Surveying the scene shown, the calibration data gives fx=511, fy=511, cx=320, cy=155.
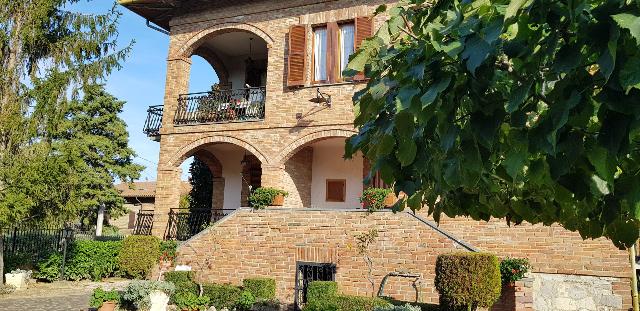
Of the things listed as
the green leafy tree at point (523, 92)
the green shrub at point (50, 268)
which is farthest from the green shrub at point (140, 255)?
the green leafy tree at point (523, 92)

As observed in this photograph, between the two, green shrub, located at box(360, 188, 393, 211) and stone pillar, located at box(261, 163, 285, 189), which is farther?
stone pillar, located at box(261, 163, 285, 189)

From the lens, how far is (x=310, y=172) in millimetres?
16062

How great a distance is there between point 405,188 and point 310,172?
13205 mm

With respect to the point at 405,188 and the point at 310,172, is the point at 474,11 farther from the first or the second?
the point at 310,172

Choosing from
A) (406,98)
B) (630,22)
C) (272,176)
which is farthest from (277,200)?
(630,22)

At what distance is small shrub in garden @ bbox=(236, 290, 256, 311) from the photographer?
1028cm

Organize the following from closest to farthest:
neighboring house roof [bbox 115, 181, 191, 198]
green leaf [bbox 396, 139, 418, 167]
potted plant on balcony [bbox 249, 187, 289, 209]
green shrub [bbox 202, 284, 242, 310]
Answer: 1. green leaf [bbox 396, 139, 418, 167]
2. green shrub [bbox 202, 284, 242, 310]
3. potted plant on balcony [bbox 249, 187, 289, 209]
4. neighboring house roof [bbox 115, 181, 191, 198]

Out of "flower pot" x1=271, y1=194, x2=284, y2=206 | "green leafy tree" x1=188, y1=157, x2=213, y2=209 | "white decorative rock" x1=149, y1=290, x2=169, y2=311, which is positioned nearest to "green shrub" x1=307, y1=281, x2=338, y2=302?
"white decorative rock" x1=149, y1=290, x2=169, y2=311

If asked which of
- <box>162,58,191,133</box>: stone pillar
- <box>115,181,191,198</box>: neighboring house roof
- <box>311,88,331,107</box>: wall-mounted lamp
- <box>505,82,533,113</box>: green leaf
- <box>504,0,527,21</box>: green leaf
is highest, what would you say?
<box>162,58,191,133</box>: stone pillar

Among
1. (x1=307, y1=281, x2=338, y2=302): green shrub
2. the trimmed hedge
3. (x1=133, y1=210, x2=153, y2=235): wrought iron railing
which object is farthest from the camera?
(x1=133, y1=210, x2=153, y2=235): wrought iron railing

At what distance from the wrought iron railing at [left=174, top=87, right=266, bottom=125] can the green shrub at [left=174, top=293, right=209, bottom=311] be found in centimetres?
611

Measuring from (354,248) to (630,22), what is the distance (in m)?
→ 9.59

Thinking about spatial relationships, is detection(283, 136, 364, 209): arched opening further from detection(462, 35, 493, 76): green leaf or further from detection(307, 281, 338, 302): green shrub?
detection(462, 35, 493, 76): green leaf

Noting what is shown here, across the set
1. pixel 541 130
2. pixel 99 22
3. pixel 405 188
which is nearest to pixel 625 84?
pixel 541 130
